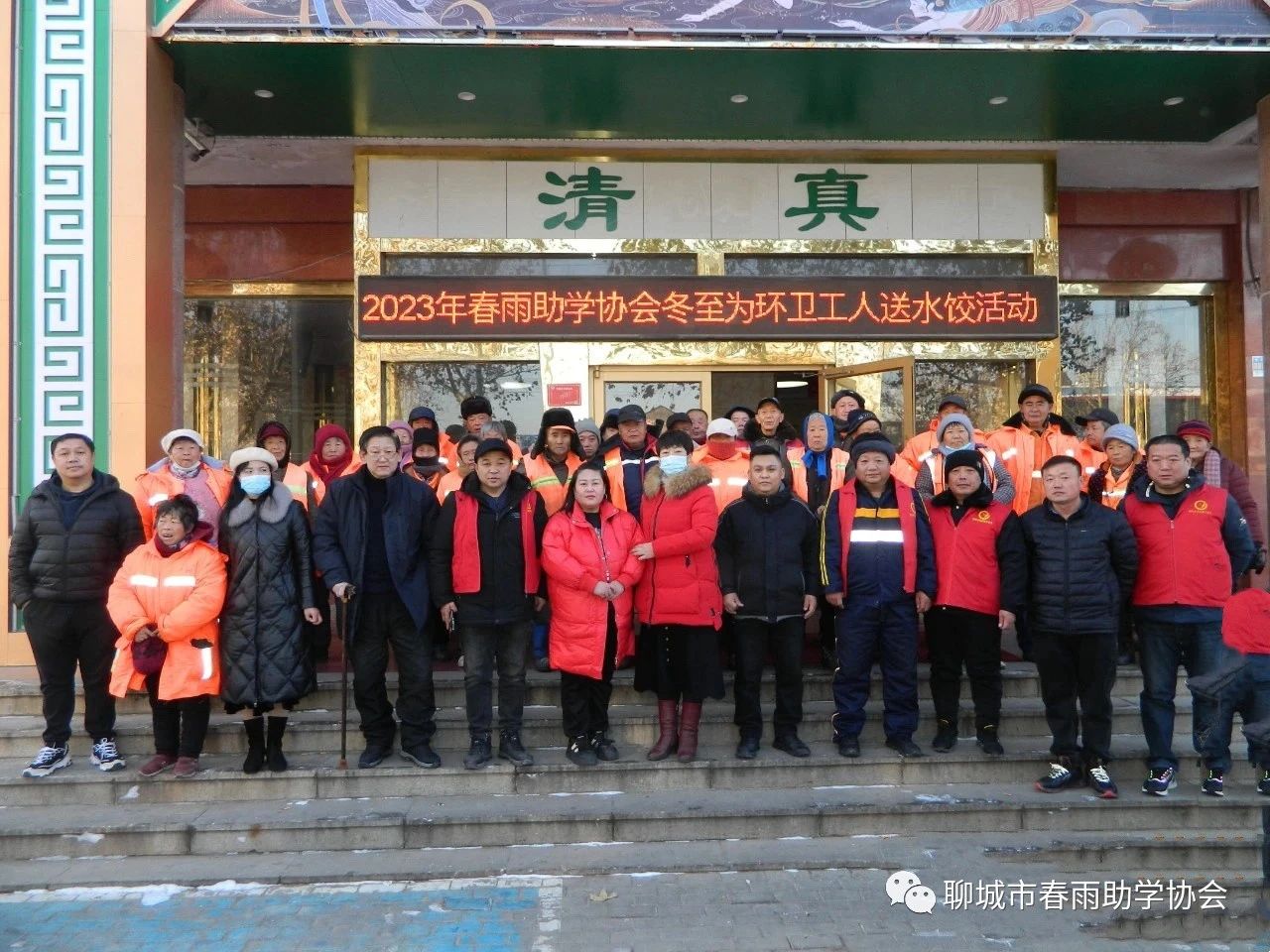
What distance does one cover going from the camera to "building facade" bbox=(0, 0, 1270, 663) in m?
7.06

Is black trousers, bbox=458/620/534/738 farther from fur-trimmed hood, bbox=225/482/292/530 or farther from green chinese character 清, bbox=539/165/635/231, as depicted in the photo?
green chinese character 清, bbox=539/165/635/231

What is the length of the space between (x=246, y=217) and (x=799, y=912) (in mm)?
8555

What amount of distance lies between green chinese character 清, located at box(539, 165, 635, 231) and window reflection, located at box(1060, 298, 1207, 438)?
483 centimetres

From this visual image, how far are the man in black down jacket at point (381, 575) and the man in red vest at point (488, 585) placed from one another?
0.49 ft

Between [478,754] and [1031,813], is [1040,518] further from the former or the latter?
[478,754]

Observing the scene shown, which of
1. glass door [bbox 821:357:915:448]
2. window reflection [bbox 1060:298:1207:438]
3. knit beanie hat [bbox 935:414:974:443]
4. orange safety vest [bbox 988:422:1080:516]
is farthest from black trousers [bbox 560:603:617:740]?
window reflection [bbox 1060:298:1207:438]

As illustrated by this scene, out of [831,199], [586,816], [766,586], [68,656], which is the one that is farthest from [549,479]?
[831,199]

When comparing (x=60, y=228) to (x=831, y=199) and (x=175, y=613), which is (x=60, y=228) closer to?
(x=175, y=613)

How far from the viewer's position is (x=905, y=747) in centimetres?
551

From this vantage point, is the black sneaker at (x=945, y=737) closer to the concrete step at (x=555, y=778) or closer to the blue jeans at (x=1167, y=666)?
the concrete step at (x=555, y=778)

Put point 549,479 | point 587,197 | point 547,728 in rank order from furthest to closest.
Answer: point 587,197 → point 549,479 → point 547,728

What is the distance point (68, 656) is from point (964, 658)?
16.0ft

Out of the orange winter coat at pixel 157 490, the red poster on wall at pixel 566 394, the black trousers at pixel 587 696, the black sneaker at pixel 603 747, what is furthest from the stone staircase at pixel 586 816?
the red poster on wall at pixel 566 394

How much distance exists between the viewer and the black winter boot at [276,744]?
539 centimetres
